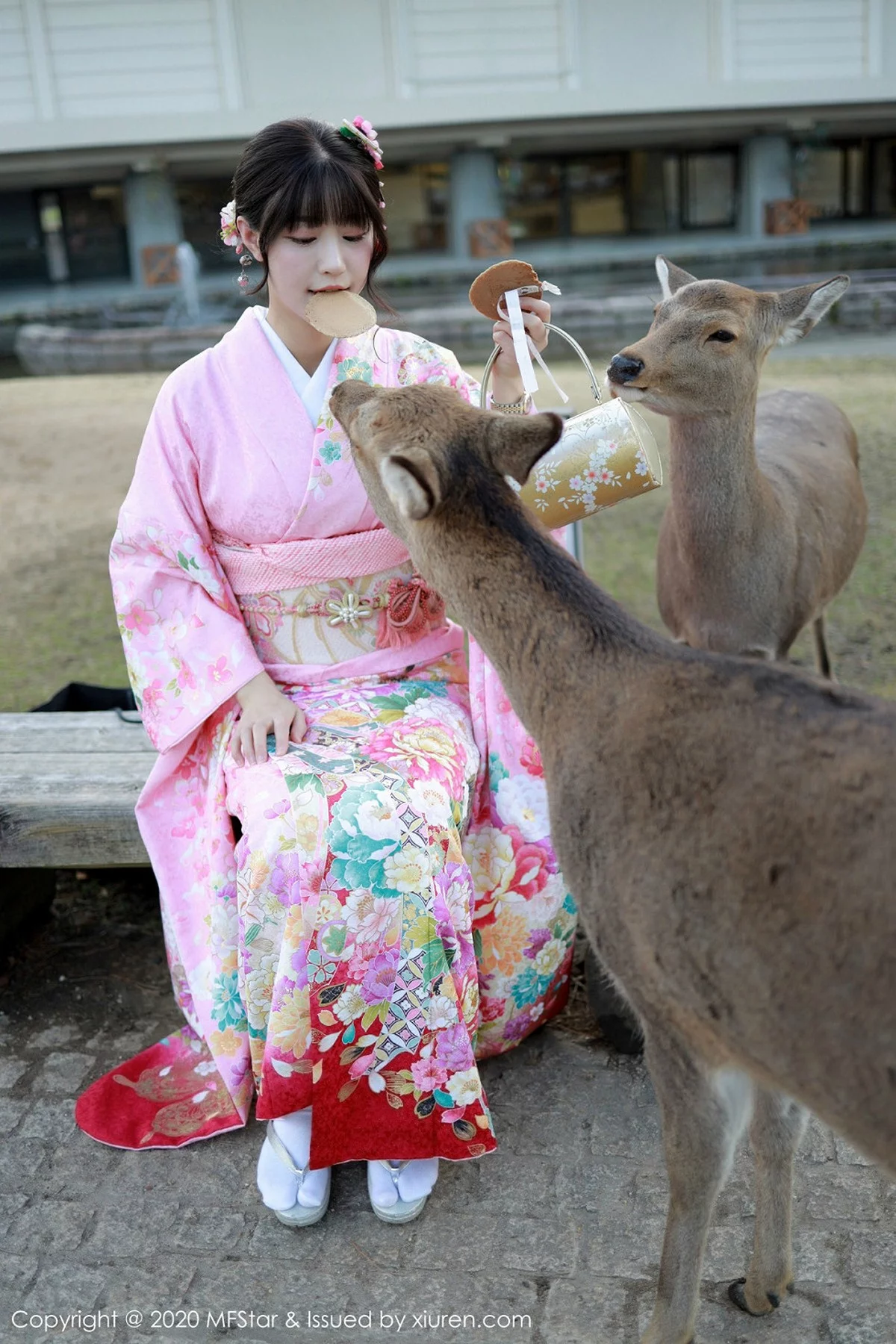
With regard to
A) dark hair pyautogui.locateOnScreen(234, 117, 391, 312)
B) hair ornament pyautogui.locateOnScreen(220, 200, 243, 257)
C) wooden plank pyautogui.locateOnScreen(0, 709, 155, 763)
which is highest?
dark hair pyautogui.locateOnScreen(234, 117, 391, 312)

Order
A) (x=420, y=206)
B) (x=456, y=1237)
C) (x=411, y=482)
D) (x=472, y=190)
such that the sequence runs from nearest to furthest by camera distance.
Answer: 1. (x=411, y=482)
2. (x=456, y=1237)
3. (x=472, y=190)
4. (x=420, y=206)

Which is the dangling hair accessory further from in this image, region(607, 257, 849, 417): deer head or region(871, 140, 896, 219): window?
region(871, 140, 896, 219): window

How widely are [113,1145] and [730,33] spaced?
2218 centimetres

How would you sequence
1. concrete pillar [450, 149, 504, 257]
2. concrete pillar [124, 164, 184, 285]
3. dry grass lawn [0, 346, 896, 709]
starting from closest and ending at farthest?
dry grass lawn [0, 346, 896, 709]
concrete pillar [124, 164, 184, 285]
concrete pillar [450, 149, 504, 257]

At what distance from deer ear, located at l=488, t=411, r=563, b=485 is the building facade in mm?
19521

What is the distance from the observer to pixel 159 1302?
2625 mm

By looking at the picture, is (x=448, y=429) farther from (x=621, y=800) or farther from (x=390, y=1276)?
(x=390, y=1276)

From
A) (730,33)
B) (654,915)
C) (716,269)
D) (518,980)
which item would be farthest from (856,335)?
(654,915)

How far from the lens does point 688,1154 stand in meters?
2.27

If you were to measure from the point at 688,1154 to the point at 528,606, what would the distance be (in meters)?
1.03

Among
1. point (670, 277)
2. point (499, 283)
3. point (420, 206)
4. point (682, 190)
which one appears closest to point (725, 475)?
point (670, 277)

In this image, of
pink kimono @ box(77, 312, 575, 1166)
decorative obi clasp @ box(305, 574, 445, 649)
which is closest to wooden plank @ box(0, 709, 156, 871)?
pink kimono @ box(77, 312, 575, 1166)

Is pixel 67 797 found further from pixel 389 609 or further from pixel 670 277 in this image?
pixel 670 277

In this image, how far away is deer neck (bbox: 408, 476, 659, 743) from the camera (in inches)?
86.7
